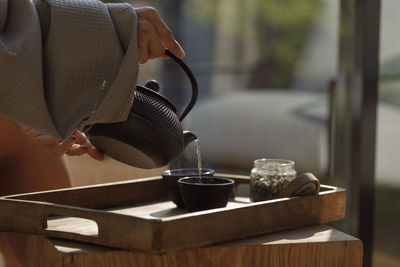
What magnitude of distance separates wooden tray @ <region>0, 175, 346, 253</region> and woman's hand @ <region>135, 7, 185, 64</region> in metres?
0.31

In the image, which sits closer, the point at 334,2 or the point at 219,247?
the point at 219,247

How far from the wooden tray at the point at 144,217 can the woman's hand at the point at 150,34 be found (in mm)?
313

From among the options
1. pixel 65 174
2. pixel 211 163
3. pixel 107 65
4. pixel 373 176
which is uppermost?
pixel 107 65

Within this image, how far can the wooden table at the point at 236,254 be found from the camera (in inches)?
35.2

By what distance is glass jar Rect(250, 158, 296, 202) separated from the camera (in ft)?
3.97

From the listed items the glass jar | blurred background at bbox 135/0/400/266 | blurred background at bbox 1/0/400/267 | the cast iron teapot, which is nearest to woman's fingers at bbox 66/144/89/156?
the cast iron teapot

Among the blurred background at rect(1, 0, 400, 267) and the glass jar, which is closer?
the glass jar

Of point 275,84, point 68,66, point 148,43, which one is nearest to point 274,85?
point 275,84

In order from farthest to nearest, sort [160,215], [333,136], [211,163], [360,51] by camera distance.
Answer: [211,163] < [333,136] < [360,51] < [160,215]

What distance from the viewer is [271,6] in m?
2.90

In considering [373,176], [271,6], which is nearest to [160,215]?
[373,176]

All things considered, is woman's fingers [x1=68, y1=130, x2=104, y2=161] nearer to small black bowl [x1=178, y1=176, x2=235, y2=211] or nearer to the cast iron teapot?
the cast iron teapot

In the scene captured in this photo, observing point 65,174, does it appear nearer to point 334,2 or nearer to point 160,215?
point 160,215

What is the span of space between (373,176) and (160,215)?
108 centimetres
